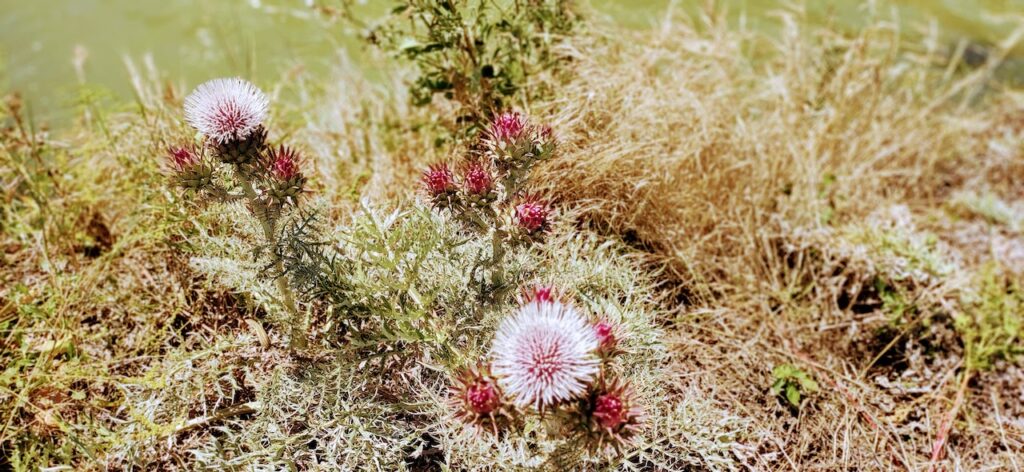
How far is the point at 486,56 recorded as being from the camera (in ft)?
10.4

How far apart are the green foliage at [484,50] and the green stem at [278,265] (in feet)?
3.23

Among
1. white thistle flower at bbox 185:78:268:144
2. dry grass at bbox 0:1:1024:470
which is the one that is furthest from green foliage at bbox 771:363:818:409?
white thistle flower at bbox 185:78:268:144

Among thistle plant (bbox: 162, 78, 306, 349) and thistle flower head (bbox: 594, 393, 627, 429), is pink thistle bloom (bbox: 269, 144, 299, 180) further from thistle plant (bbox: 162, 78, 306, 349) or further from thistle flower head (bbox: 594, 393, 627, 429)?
thistle flower head (bbox: 594, 393, 627, 429)

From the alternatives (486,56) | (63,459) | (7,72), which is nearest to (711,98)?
(486,56)

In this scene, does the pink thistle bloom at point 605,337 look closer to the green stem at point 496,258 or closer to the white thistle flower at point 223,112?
the green stem at point 496,258

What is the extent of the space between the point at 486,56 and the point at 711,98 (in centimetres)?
103

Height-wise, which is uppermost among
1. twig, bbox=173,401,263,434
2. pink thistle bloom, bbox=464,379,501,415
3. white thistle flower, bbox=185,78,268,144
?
white thistle flower, bbox=185,78,268,144

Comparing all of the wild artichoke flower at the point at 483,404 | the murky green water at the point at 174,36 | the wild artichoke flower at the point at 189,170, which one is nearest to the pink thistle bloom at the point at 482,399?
the wild artichoke flower at the point at 483,404

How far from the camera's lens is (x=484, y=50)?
3.01 metres

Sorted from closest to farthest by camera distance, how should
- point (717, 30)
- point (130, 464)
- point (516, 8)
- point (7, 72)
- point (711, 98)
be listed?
point (130, 464) < point (516, 8) < point (711, 98) < point (717, 30) < point (7, 72)

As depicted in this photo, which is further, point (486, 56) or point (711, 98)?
point (711, 98)

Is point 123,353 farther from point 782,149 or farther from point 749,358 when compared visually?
point 782,149

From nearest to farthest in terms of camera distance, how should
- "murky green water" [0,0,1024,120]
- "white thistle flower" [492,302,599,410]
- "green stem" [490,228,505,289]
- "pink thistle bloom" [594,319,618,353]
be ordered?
"white thistle flower" [492,302,599,410], "pink thistle bloom" [594,319,618,353], "green stem" [490,228,505,289], "murky green water" [0,0,1024,120]

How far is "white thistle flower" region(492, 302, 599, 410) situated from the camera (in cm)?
162
